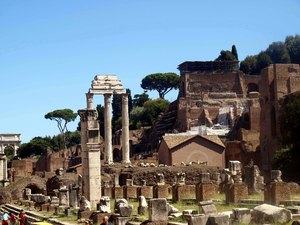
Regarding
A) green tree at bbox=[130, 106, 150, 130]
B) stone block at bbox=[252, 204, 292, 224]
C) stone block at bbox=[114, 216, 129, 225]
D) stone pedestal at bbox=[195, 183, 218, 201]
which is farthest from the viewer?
green tree at bbox=[130, 106, 150, 130]

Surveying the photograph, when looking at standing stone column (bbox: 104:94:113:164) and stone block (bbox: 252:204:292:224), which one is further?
standing stone column (bbox: 104:94:113:164)

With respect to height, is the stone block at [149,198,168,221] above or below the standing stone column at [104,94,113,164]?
below

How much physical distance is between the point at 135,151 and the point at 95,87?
2320 cm

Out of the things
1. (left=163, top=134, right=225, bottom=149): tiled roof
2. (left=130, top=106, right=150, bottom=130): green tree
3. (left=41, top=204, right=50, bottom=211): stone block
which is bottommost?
(left=41, top=204, right=50, bottom=211): stone block

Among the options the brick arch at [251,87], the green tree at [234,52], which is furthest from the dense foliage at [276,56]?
the brick arch at [251,87]

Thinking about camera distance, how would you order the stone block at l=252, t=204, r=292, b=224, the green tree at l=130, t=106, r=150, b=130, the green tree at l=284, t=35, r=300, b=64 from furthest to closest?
the green tree at l=284, t=35, r=300, b=64, the green tree at l=130, t=106, r=150, b=130, the stone block at l=252, t=204, r=292, b=224

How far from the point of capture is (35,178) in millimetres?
44656

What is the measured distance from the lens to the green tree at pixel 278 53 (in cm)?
8479

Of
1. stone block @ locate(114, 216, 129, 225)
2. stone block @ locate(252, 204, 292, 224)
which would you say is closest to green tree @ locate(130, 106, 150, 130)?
stone block @ locate(114, 216, 129, 225)

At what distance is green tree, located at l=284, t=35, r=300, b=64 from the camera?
85.6m

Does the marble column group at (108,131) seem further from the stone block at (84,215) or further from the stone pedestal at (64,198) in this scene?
the stone block at (84,215)

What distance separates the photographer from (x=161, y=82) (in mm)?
98188

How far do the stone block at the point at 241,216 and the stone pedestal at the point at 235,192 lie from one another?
909 centimetres

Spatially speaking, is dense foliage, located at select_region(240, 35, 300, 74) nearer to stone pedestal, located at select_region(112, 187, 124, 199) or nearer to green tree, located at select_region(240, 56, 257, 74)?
green tree, located at select_region(240, 56, 257, 74)
